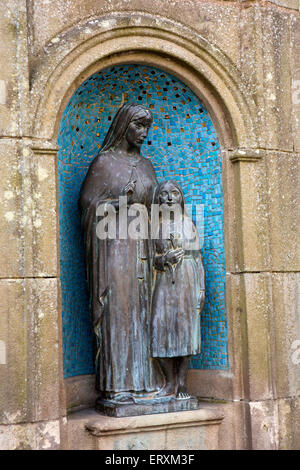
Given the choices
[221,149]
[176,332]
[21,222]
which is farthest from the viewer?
[221,149]

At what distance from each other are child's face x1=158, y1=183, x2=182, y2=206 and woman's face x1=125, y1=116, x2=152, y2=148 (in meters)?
0.47

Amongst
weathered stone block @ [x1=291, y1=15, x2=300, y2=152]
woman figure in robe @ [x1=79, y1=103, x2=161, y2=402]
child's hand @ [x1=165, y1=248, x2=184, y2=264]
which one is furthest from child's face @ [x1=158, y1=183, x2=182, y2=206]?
weathered stone block @ [x1=291, y1=15, x2=300, y2=152]

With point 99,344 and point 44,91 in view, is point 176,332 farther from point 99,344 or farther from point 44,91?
point 44,91

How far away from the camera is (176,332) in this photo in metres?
6.17

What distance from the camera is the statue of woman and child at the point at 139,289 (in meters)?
6.16

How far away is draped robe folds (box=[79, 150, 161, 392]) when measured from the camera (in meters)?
6.15

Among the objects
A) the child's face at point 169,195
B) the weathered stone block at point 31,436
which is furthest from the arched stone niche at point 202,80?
the weathered stone block at point 31,436

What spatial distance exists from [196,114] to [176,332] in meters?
2.00

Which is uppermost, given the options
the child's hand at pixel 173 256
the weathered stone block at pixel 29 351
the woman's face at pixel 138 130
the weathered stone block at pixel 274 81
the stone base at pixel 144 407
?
the weathered stone block at pixel 274 81

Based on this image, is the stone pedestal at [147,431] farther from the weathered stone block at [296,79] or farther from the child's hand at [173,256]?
the weathered stone block at [296,79]

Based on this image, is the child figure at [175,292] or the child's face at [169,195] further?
the child's face at [169,195]

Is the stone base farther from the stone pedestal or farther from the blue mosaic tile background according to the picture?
the blue mosaic tile background

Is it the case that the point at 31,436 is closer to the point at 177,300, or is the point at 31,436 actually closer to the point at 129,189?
the point at 177,300

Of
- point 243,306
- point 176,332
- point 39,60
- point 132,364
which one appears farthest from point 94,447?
point 39,60
